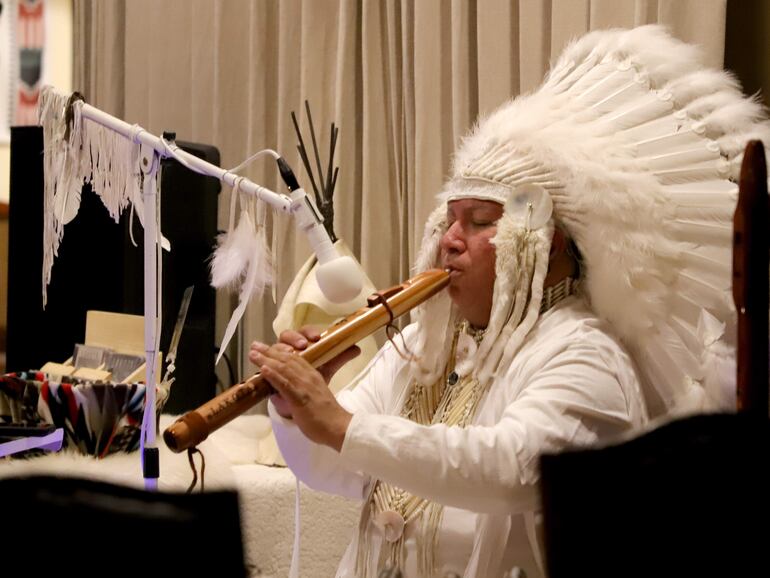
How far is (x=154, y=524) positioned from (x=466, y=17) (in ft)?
7.50

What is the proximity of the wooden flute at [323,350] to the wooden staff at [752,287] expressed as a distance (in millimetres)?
797

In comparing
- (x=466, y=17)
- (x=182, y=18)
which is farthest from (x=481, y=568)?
(x=182, y=18)

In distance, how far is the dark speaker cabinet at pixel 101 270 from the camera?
2691mm

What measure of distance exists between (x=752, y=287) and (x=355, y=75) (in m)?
2.24

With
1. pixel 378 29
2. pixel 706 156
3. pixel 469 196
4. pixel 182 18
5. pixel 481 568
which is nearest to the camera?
pixel 481 568

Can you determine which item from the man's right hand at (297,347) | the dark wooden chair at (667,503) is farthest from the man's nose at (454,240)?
the dark wooden chair at (667,503)

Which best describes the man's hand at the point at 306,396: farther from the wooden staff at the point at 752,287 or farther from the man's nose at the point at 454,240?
the wooden staff at the point at 752,287

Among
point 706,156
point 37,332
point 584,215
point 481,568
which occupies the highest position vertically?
point 706,156

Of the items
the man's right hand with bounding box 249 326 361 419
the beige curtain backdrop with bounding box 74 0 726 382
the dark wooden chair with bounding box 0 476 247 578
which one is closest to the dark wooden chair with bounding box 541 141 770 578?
the dark wooden chair with bounding box 0 476 247 578

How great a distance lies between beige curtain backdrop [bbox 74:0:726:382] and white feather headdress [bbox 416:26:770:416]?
1.48 feet

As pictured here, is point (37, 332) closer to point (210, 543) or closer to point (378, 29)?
point (378, 29)

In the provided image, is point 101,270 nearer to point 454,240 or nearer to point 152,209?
point 152,209

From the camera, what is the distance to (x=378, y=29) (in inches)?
113

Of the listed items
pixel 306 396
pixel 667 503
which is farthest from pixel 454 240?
pixel 667 503
